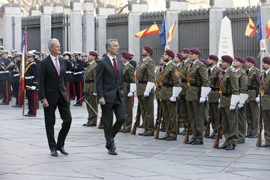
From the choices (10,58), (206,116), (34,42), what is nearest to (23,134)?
(206,116)

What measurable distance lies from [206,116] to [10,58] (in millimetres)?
13347

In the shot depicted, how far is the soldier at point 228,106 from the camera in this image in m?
9.62

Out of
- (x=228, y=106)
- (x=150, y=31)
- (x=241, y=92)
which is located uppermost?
(x=150, y=31)

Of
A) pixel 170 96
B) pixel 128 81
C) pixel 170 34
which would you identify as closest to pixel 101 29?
pixel 170 34

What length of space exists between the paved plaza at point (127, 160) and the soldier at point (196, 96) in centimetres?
29

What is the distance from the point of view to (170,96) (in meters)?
10.6

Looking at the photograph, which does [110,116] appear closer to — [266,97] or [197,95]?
[197,95]

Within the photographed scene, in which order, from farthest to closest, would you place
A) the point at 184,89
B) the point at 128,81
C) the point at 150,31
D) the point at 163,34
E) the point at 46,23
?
1. the point at 46,23
2. the point at 163,34
3. the point at 150,31
4. the point at 128,81
5. the point at 184,89

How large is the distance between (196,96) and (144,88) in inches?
65.0

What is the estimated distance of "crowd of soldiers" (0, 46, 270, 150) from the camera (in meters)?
9.84

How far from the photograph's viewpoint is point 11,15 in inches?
1107

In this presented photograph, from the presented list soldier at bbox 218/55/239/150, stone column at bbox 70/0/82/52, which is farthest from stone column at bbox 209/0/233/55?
soldier at bbox 218/55/239/150

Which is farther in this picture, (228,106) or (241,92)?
(241,92)

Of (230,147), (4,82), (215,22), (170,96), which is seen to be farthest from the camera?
→ (4,82)
